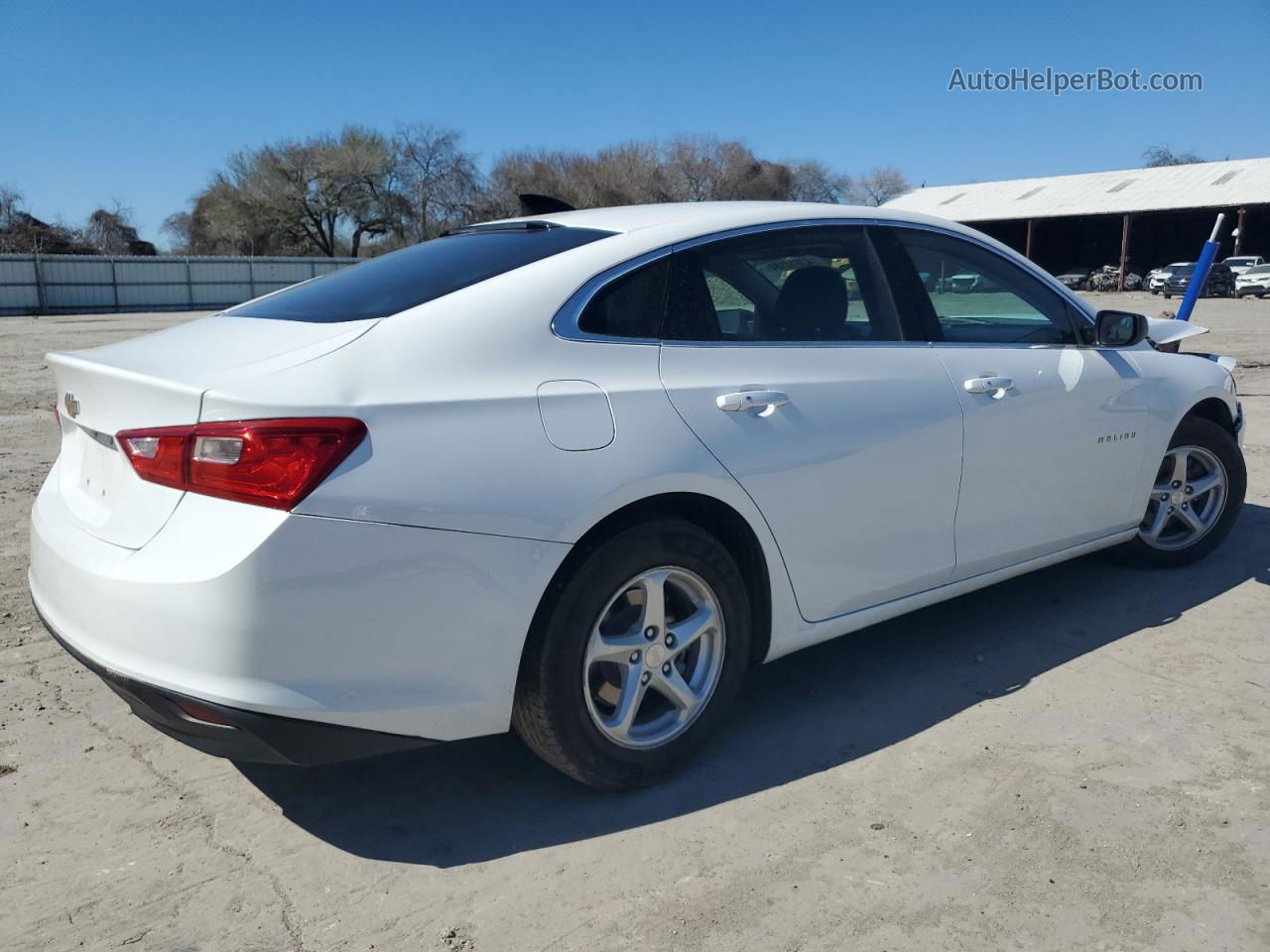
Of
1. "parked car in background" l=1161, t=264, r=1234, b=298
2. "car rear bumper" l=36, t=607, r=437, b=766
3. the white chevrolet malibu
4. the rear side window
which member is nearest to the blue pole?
the white chevrolet malibu

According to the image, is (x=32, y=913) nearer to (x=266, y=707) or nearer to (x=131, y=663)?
(x=131, y=663)

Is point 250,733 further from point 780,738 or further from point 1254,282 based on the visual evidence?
point 1254,282

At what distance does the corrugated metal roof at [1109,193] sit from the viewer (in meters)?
47.7

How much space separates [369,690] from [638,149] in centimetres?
6811

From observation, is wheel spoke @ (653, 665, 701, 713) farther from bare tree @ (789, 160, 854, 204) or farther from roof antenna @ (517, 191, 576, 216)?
bare tree @ (789, 160, 854, 204)

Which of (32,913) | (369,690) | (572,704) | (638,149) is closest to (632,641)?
(572,704)

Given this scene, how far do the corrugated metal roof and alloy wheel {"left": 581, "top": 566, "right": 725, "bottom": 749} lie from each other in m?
44.4

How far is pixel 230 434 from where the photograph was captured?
227cm

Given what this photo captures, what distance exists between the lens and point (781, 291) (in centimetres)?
333

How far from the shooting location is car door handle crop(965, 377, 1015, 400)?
3512 millimetres

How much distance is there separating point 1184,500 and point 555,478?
344cm

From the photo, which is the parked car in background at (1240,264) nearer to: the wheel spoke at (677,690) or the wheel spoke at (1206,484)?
the wheel spoke at (1206,484)

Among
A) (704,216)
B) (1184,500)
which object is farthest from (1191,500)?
(704,216)

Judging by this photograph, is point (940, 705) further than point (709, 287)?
Yes
